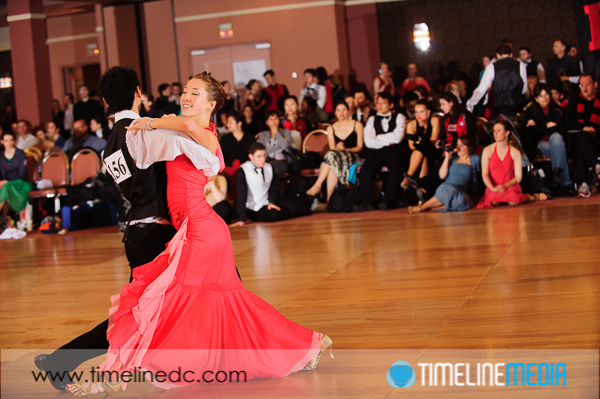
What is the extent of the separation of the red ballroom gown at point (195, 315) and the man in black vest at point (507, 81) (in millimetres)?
6095

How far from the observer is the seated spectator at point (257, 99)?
10.2m

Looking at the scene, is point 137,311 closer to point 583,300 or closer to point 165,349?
point 165,349

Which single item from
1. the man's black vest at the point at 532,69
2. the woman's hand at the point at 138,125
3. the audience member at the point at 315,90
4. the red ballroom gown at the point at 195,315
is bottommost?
the red ballroom gown at the point at 195,315

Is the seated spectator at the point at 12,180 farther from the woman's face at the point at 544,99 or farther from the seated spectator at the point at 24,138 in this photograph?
the woman's face at the point at 544,99

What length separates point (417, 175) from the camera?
7.32 metres

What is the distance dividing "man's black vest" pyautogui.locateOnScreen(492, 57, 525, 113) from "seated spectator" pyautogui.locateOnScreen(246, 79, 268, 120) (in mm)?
3860

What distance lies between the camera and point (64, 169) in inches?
330

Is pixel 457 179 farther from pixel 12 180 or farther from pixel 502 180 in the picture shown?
pixel 12 180

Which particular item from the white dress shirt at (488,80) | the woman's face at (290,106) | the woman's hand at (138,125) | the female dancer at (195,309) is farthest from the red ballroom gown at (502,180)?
the woman's hand at (138,125)

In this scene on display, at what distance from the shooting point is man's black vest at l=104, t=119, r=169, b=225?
2553 mm

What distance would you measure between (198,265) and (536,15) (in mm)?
10542

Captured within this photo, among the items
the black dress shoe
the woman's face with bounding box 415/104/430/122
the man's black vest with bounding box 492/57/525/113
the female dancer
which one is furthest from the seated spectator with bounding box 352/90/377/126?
the black dress shoe

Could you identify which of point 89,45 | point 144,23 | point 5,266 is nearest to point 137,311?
point 5,266

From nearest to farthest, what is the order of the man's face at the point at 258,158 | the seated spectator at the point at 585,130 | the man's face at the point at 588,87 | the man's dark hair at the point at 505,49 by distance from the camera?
the seated spectator at the point at 585,130 < the man's face at the point at 588,87 < the man's face at the point at 258,158 < the man's dark hair at the point at 505,49
